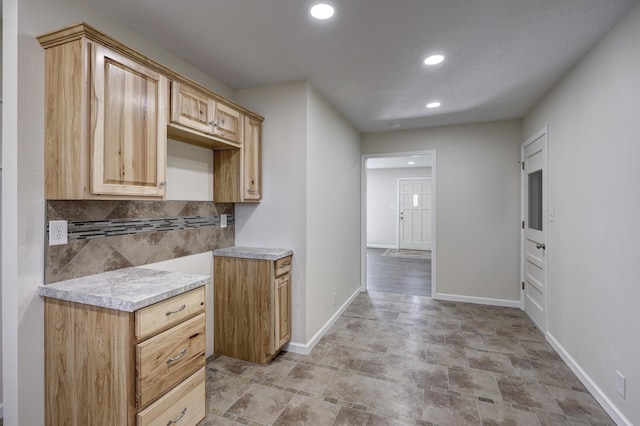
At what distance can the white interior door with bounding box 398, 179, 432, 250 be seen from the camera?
909cm

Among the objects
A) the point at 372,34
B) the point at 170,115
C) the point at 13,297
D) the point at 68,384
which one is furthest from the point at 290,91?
the point at 68,384

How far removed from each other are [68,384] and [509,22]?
10.7ft

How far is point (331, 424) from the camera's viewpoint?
1929mm

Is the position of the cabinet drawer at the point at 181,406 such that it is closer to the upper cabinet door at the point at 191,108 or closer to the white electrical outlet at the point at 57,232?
the white electrical outlet at the point at 57,232

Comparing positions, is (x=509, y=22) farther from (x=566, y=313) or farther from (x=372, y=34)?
(x=566, y=313)

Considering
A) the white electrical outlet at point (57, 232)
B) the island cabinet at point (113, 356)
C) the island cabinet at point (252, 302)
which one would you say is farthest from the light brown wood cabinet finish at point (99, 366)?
the island cabinet at point (252, 302)

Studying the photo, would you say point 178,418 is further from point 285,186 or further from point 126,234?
point 285,186

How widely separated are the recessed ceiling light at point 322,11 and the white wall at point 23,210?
4.70 feet

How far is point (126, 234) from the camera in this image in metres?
2.04

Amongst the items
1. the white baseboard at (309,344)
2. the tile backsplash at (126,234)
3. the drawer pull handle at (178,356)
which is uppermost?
the tile backsplash at (126,234)

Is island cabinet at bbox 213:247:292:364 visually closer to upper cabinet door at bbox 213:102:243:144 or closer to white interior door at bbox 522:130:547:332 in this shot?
upper cabinet door at bbox 213:102:243:144

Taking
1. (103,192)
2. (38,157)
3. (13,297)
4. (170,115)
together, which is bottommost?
(13,297)

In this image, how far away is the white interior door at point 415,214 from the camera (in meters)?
9.09

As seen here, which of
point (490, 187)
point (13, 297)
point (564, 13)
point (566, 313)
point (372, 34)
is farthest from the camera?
point (490, 187)
